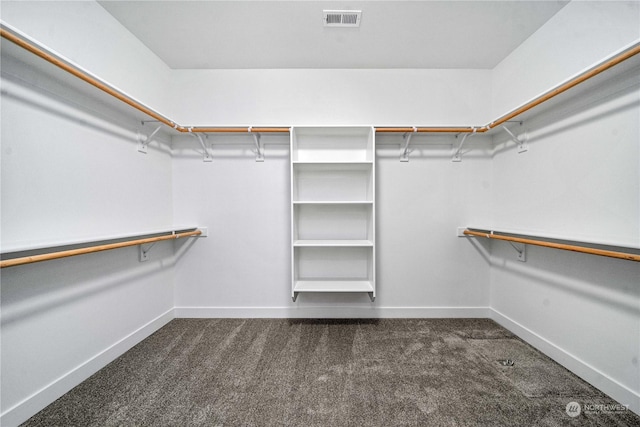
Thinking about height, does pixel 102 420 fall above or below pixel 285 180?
below

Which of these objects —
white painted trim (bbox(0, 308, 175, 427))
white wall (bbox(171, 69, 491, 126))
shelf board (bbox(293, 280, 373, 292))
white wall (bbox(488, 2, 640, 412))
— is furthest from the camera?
white wall (bbox(171, 69, 491, 126))

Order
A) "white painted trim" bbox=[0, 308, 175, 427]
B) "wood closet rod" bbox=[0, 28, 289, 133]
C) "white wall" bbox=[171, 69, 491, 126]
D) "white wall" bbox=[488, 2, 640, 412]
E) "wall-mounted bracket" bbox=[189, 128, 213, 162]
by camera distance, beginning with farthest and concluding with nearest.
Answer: "white wall" bbox=[171, 69, 491, 126], "wall-mounted bracket" bbox=[189, 128, 213, 162], "white wall" bbox=[488, 2, 640, 412], "white painted trim" bbox=[0, 308, 175, 427], "wood closet rod" bbox=[0, 28, 289, 133]

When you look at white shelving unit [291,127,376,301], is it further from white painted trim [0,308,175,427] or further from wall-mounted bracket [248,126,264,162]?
white painted trim [0,308,175,427]

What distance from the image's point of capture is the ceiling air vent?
63.4 inches

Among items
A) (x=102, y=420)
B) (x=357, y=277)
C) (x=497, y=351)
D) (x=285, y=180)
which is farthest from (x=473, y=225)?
(x=102, y=420)

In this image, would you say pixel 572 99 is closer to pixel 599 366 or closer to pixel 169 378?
pixel 599 366

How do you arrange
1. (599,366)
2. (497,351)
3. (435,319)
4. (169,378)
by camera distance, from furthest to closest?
(435,319) → (497,351) → (169,378) → (599,366)

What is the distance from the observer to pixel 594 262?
140 cm

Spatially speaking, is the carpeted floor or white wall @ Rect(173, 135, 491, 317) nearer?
the carpeted floor

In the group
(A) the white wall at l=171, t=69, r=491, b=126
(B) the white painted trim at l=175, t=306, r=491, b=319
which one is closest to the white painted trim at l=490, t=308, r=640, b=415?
(B) the white painted trim at l=175, t=306, r=491, b=319

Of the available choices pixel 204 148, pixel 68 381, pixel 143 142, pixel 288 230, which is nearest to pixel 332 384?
pixel 288 230

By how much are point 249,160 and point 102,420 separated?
198 cm

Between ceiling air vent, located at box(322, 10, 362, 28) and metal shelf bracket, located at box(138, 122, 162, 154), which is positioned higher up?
ceiling air vent, located at box(322, 10, 362, 28)

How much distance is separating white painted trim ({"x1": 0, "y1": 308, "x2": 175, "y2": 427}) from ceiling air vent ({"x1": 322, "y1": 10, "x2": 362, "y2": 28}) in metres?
2.79
